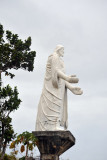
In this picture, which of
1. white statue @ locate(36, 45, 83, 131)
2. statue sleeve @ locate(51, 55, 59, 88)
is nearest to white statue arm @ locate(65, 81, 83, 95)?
white statue @ locate(36, 45, 83, 131)

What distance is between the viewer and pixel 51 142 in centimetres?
1612

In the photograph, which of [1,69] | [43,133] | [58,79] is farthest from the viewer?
[1,69]

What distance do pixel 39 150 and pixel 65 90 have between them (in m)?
3.55

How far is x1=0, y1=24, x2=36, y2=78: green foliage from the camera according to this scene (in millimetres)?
19469

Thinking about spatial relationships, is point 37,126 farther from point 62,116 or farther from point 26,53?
point 26,53

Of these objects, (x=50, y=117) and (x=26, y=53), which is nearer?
(x=50, y=117)

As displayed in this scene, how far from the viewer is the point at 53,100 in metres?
17.2

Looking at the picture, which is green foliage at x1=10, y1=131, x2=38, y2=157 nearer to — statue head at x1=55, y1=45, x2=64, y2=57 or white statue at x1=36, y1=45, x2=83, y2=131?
white statue at x1=36, y1=45, x2=83, y2=131

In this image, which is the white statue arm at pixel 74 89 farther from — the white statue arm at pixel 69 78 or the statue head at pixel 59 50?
the statue head at pixel 59 50

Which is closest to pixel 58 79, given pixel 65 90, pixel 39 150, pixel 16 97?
pixel 65 90

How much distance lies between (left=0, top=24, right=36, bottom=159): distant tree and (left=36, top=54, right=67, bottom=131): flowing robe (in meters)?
1.51

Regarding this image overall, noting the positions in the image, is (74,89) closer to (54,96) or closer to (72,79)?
(72,79)

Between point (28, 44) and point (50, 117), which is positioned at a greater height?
point (28, 44)

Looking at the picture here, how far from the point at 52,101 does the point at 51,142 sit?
2.15 metres
